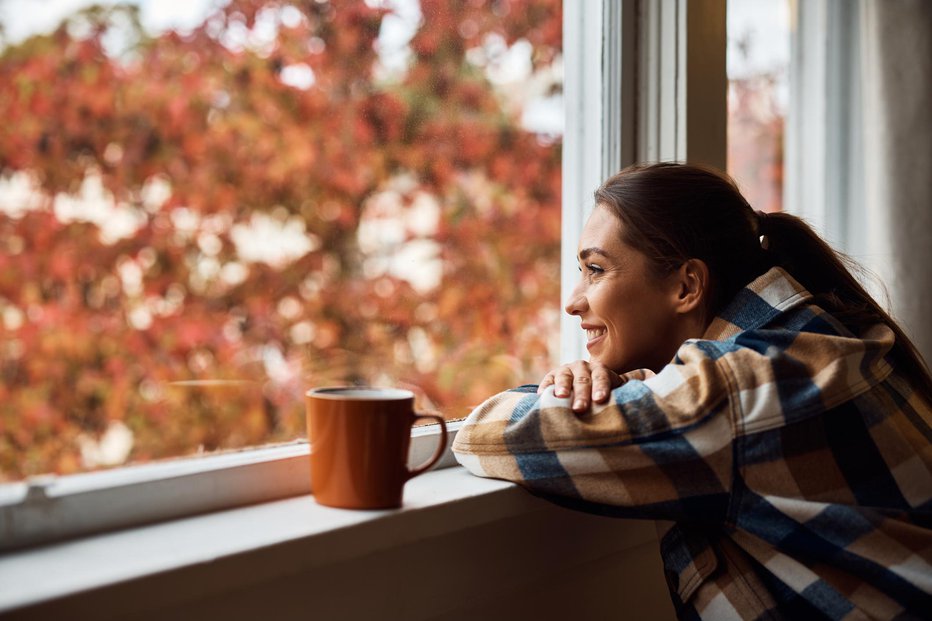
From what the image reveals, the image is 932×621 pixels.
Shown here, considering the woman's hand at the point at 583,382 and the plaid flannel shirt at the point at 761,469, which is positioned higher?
the woman's hand at the point at 583,382

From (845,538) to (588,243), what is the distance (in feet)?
1.52

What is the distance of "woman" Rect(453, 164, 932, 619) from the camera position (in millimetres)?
909

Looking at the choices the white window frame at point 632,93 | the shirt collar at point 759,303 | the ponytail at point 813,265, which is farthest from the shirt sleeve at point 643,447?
the white window frame at point 632,93

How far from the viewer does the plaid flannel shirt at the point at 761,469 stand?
2.98 feet

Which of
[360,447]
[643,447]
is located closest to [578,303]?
[643,447]

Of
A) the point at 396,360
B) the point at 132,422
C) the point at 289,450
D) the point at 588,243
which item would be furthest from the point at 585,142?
the point at 132,422

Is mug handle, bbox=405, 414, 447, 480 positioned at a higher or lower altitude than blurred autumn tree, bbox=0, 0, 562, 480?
lower

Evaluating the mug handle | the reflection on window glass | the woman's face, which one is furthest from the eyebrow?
the reflection on window glass

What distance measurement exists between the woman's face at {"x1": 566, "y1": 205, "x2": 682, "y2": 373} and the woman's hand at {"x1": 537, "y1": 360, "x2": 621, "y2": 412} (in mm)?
41

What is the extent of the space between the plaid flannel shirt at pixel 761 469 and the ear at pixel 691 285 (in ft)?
0.43

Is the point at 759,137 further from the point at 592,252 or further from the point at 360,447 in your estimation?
the point at 360,447

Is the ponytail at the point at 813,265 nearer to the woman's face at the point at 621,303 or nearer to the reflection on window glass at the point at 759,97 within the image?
the woman's face at the point at 621,303

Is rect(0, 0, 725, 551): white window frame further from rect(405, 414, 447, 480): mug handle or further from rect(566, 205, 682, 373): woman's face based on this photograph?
rect(405, 414, 447, 480): mug handle

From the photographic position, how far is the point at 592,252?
3.71ft
